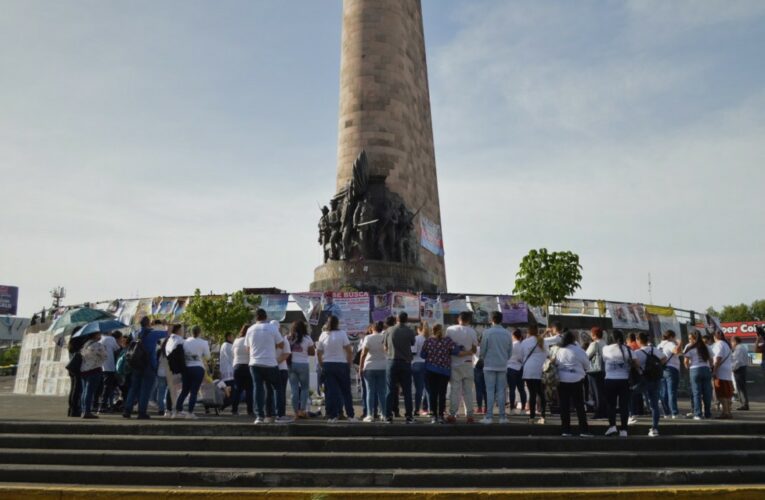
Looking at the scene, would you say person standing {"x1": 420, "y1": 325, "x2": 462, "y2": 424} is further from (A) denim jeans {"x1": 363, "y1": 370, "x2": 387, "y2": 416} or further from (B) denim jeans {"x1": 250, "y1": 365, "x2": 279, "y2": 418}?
(B) denim jeans {"x1": 250, "y1": 365, "x2": 279, "y2": 418}

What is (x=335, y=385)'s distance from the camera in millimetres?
10648

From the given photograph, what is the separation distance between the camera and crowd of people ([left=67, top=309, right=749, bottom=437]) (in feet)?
31.6

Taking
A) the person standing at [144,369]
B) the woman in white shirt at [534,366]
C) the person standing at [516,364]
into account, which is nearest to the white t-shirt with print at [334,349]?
the woman in white shirt at [534,366]

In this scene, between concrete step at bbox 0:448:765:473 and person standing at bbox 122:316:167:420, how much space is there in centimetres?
278

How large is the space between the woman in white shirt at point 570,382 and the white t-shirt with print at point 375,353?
258 cm

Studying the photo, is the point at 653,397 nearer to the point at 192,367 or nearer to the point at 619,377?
the point at 619,377

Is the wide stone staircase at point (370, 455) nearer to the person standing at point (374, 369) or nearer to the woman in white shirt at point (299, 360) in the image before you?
the person standing at point (374, 369)

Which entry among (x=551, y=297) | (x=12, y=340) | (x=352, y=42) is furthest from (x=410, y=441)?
(x=12, y=340)

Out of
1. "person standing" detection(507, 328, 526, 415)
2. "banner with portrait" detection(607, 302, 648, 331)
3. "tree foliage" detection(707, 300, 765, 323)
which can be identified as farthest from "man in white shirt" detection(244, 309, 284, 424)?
"tree foliage" detection(707, 300, 765, 323)

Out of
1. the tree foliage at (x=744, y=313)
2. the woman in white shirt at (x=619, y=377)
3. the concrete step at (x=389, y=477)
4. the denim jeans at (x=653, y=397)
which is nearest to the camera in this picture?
the concrete step at (x=389, y=477)

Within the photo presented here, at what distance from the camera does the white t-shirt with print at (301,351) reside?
11.0m

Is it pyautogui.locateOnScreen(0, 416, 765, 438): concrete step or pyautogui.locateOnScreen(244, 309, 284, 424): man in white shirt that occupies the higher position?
pyautogui.locateOnScreen(244, 309, 284, 424): man in white shirt

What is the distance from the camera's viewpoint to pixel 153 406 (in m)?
14.6

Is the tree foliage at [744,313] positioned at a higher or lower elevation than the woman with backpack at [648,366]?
higher
